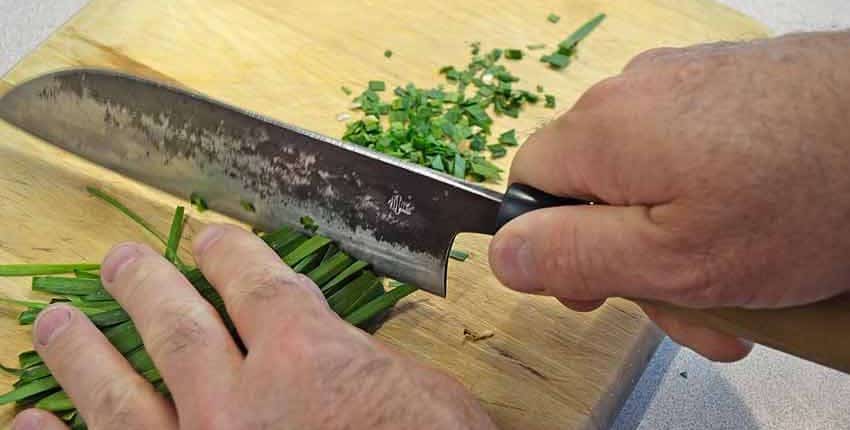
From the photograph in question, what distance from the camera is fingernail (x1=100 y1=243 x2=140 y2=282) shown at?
1.28 m

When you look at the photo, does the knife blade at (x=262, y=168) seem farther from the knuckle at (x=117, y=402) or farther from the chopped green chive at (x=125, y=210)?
the knuckle at (x=117, y=402)

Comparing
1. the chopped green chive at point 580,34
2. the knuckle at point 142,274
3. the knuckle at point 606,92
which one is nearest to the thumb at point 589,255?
the knuckle at point 606,92

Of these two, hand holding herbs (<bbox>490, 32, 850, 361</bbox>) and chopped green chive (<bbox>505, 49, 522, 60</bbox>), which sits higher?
hand holding herbs (<bbox>490, 32, 850, 361</bbox>)

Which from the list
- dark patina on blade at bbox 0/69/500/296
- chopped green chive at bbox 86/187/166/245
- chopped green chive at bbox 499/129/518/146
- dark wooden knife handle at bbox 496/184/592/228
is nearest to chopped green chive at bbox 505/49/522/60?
chopped green chive at bbox 499/129/518/146

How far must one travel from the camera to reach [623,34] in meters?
1.78

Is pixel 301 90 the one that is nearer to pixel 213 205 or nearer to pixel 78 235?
pixel 213 205

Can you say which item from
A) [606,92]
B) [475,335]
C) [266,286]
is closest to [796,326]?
[606,92]

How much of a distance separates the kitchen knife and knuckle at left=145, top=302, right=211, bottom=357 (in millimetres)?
271

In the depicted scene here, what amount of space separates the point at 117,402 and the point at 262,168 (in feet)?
1.35

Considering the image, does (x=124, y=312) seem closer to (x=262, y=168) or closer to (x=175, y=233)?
(x=175, y=233)

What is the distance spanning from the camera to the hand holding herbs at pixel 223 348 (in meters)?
1.09

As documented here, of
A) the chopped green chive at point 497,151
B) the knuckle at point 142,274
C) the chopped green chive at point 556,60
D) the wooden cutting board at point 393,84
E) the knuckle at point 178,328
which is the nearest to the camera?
the knuckle at point 178,328

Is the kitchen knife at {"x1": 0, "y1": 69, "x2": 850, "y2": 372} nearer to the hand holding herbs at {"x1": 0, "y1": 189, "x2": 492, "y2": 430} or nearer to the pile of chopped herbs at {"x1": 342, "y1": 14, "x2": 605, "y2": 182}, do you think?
the hand holding herbs at {"x1": 0, "y1": 189, "x2": 492, "y2": 430}

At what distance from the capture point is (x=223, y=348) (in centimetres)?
113
